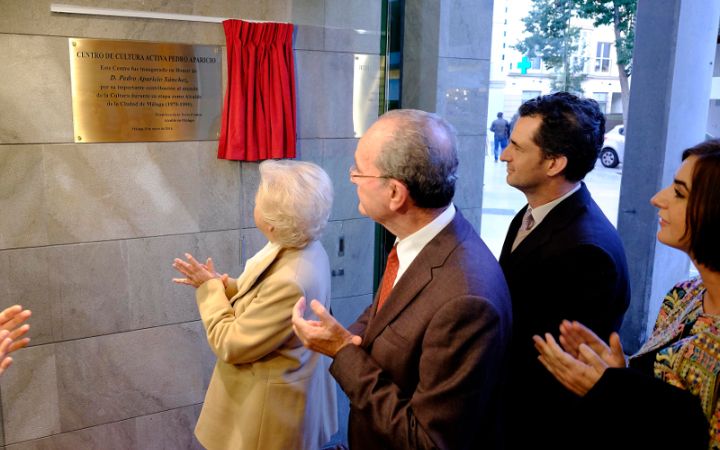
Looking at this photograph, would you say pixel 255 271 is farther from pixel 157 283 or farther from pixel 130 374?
pixel 130 374

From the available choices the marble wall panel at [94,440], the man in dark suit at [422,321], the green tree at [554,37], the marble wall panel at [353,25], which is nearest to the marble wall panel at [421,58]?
the marble wall panel at [353,25]

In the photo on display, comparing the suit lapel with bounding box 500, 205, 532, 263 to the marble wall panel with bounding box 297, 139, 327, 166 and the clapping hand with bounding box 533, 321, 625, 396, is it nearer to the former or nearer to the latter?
the clapping hand with bounding box 533, 321, 625, 396

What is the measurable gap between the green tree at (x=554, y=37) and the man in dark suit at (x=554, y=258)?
2.72 ft

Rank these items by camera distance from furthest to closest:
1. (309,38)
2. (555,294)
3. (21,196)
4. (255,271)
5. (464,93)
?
(309,38)
(21,196)
(464,93)
(255,271)
(555,294)

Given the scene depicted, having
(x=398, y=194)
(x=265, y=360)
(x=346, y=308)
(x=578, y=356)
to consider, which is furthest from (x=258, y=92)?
(x=578, y=356)

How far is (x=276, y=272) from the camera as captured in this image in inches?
79.0

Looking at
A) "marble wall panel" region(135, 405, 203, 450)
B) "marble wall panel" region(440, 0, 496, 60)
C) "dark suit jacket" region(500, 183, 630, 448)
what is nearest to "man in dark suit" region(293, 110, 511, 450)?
"dark suit jacket" region(500, 183, 630, 448)

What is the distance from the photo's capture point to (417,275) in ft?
4.80

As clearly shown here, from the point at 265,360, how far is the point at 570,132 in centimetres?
125

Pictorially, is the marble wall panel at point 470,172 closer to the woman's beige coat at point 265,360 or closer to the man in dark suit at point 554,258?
the man in dark suit at point 554,258

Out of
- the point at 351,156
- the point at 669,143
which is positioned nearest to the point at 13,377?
the point at 351,156

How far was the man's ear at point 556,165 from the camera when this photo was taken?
1.91 meters

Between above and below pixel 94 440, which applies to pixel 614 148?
above

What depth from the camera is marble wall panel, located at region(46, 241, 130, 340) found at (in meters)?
2.93
